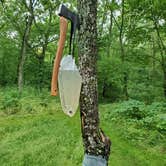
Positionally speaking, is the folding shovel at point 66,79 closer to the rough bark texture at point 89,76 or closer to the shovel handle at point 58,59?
the shovel handle at point 58,59

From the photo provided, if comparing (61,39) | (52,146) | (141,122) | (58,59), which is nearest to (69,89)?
(58,59)

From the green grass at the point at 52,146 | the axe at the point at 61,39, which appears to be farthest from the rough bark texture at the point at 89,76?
the green grass at the point at 52,146

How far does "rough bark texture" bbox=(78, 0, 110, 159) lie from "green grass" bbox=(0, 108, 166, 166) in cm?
191

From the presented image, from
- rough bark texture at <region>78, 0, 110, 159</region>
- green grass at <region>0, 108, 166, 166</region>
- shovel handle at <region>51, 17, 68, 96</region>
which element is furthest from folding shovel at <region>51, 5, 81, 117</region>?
green grass at <region>0, 108, 166, 166</region>

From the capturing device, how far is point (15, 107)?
777 centimetres

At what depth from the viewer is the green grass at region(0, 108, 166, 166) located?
4398 millimetres

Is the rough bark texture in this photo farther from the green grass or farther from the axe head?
the green grass

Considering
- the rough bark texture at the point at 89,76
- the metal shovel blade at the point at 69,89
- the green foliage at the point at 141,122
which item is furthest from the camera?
the green foliage at the point at 141,122

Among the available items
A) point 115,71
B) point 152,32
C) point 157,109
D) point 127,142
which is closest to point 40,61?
point 115,71

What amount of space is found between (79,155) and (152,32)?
29.9 feet

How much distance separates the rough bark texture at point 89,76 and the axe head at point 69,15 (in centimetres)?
12

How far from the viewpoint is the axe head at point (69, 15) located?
213 cm

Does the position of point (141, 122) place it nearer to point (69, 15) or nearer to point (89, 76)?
point (89, 76)

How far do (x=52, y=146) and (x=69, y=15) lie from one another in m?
3.16
